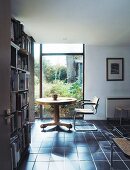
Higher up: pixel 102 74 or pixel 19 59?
pixel 19 59

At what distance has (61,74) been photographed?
265 inches

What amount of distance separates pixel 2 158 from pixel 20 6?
2344 millimetres

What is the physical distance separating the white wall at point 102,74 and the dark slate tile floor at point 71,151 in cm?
163

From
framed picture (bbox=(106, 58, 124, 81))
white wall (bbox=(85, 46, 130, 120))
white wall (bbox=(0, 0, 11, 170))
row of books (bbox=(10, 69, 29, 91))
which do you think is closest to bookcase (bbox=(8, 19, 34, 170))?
row of books (bbox=(10, 69, 29, 91))

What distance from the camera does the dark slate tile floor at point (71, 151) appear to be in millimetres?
3115

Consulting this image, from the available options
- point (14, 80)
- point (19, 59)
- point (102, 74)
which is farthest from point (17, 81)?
point (102, 74)

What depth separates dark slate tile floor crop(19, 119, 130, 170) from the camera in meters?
3.12

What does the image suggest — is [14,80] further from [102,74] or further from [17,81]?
[102,74]

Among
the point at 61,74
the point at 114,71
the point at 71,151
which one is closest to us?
the point at 71,151

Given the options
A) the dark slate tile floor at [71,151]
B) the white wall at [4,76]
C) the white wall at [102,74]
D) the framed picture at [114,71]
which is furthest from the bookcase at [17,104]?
the framed picture at [114,71]

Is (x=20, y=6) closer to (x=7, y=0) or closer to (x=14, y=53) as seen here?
(x=14, y=53)

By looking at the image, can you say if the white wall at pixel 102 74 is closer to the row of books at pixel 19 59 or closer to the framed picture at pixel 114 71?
the framed picture at pixel 114 71

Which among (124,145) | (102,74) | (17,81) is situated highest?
(102,74)

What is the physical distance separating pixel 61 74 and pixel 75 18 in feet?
9.93
